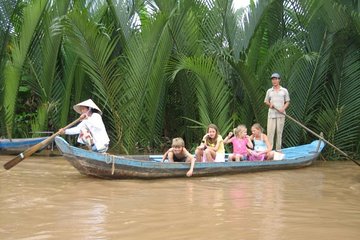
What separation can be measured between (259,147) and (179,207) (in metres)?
3.57

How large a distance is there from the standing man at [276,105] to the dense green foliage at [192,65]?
38 cm

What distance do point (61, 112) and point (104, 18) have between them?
77.6 inches

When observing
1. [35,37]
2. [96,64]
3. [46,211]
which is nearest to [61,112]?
[35,37]

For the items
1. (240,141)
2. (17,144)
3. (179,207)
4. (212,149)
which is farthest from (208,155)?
(17,144)

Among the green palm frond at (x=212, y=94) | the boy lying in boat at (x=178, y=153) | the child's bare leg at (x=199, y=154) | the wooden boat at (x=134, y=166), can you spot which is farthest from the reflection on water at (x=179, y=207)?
the green palm frond at (x=212, y=94)

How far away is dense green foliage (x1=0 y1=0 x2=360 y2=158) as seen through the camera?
8609 millimetres

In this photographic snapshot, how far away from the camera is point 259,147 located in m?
8.04

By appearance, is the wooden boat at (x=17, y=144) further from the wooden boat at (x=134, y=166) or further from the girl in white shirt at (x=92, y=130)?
the girl in white shirt at (x=92, y=130)

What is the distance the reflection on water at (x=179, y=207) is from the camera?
3770 millimetres

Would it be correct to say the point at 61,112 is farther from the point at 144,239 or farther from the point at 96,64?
the point at 144,239

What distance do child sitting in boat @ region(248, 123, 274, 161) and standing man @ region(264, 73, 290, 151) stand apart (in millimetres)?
645

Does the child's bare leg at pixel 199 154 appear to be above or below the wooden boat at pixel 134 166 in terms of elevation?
above

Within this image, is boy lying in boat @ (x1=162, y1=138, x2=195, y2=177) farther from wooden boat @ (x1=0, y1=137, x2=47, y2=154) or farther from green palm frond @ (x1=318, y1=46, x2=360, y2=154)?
green palm frond @ (x1=318, y1=46, x2=360, y2=154)

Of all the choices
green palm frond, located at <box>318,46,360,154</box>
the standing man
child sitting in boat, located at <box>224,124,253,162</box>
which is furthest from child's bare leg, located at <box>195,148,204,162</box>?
green palm frond, located at <box>318,46,360,154</box>
